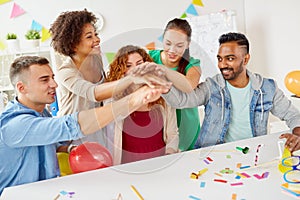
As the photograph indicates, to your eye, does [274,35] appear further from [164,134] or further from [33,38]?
[164,134]

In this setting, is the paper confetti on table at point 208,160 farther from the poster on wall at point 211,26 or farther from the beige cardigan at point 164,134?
the poster on wall at point 211,26

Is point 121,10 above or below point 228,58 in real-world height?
above

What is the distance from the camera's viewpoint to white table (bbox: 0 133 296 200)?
101cm

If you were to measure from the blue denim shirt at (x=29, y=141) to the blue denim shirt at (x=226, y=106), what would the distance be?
51cm

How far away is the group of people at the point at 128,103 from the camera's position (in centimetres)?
114

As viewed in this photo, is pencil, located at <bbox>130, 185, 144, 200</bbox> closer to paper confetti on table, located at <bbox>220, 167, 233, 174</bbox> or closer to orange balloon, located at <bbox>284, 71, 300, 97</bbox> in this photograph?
paper confetti on table, located at <bbox>220, 167, 233, 174</bbox>

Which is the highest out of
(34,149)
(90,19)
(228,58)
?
(90,19)

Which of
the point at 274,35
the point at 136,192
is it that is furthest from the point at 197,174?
the point at 274,35

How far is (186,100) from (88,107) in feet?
1.16

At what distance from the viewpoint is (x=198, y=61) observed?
1.38 m

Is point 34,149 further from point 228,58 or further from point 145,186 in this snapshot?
point 228,58

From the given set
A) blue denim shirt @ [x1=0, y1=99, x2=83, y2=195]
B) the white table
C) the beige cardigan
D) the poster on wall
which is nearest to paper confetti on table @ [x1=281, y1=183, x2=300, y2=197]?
the white table

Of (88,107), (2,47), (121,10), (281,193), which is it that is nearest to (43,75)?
(88,107)

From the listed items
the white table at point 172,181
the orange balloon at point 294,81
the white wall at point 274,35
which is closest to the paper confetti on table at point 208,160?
the white table at point 172,181
